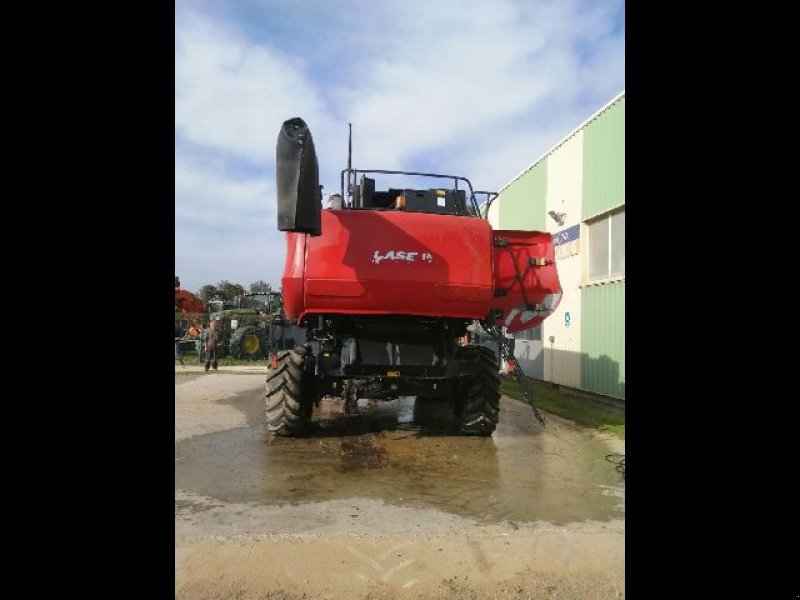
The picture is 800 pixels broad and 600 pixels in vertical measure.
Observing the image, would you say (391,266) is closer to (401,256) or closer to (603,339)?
(401,256)

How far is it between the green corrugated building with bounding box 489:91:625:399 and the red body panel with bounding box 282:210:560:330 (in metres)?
4.26

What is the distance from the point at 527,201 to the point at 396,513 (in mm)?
11058

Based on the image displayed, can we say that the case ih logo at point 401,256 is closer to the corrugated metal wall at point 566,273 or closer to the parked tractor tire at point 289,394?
the parked tractor tire at point 289,394

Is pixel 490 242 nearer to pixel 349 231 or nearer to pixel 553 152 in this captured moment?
pixel 349 231

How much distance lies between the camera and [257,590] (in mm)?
2654

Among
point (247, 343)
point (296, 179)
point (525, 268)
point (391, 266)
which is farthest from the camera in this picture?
point (247, 343)

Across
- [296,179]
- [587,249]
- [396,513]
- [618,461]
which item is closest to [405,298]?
[296,179]

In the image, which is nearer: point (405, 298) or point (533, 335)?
point (405, 298)

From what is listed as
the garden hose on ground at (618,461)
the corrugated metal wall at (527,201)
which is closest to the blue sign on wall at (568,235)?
the corrugated metal wall at (527,201)

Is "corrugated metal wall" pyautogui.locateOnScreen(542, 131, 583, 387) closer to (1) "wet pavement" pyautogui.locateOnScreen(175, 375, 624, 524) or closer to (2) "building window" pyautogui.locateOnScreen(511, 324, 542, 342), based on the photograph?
(2) "building window" pyautogui.locateOnScreen(511, 324, 542, 342)

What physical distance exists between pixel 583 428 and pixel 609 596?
5007 mm

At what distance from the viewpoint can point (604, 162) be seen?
32.5 feet

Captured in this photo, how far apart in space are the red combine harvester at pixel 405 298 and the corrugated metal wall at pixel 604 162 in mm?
3775
